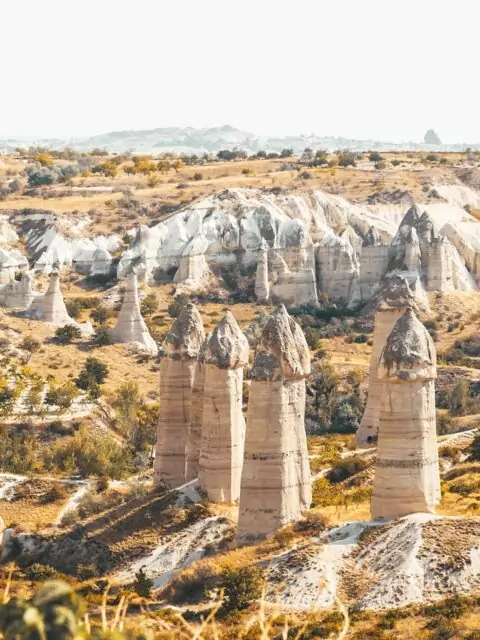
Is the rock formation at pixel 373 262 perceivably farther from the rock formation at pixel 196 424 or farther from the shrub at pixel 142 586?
the shrub at pixel 142 586

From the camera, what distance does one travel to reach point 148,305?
8144cm

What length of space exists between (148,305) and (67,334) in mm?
10966

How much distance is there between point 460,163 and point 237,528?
97.5 m

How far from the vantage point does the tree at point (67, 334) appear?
233 feet

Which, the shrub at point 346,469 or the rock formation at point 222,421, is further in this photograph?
the shrub at point 346,469

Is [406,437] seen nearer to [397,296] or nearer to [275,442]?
[275,442]

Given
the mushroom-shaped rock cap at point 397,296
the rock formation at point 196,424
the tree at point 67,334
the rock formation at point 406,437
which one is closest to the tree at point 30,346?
the tree at point 67,334

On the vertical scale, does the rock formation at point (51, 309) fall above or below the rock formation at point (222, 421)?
above

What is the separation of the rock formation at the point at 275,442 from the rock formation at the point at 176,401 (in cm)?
634

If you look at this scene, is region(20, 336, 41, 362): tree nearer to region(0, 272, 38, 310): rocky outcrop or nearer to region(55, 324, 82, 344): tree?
region(55, 324, 82, 344): tree

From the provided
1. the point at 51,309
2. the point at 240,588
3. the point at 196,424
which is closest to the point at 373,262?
the point at 51,309

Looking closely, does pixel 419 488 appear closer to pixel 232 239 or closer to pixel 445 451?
pixel 445 451

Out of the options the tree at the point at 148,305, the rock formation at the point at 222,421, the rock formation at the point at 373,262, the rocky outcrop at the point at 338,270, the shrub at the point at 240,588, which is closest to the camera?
the shrub at the point at 240,588

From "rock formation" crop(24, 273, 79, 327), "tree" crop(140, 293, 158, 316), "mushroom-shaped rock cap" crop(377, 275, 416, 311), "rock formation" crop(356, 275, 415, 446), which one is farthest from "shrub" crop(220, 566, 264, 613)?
"tree" crop(140, 293, 158, 316)
